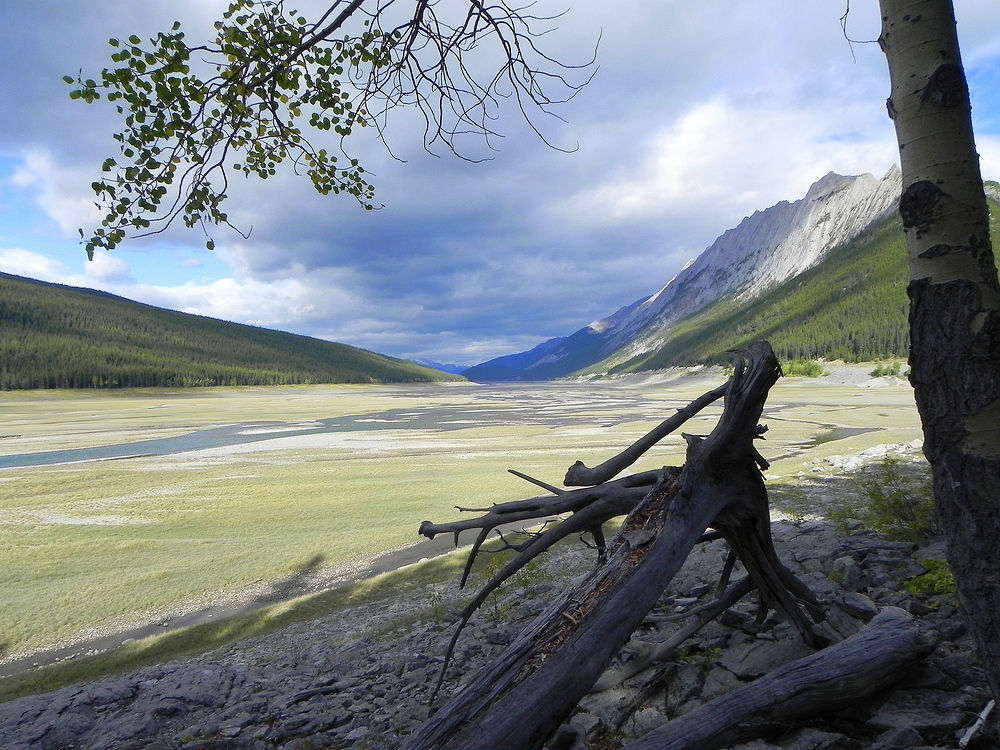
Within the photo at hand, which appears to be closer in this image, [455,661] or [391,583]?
[455,661]

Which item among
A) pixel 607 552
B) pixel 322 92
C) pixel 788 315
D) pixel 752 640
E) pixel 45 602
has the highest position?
pixel 788 315

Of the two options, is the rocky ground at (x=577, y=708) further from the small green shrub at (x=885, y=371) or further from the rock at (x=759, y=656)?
the small green shrub at (x=885, y=371)

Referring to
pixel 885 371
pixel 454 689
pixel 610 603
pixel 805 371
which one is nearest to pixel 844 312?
pixel 805 371

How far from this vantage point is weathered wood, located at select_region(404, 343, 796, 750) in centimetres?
230

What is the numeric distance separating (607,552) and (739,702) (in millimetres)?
1182

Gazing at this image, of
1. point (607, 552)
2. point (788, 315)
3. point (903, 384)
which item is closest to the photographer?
point (607, 552)

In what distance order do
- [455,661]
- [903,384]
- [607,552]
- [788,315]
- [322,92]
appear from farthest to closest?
[788,315] → [903,384] → [455,661] → [322,92] → [607,552]

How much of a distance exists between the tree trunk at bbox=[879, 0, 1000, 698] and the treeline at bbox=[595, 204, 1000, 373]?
96.6 meters

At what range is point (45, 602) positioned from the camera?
1233 centimetres

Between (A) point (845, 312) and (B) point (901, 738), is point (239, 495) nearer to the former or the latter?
(B) point (901, 738)

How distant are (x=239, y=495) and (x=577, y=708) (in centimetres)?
2067

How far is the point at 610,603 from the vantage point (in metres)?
2.61

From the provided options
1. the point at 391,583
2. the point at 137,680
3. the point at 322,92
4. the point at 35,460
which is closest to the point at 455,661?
the point at 137,680

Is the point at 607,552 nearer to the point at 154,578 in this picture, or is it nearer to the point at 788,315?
the point at 154,578
